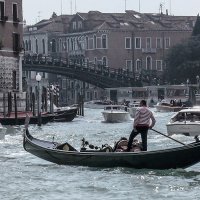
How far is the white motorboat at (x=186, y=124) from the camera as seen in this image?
23.3 metres

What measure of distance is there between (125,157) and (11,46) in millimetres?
26194

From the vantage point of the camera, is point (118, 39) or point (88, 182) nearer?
point (88, 182)

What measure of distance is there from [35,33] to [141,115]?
192 ft

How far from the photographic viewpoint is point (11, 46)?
40.9 metres

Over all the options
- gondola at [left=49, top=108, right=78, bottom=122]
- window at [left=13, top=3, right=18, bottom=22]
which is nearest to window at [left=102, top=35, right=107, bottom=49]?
window at [left=13, top=3, right=18, bottom=22]

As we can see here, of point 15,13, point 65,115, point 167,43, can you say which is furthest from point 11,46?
point 167,43

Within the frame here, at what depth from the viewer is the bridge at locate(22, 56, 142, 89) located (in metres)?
54.7

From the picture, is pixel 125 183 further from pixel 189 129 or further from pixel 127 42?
pixel 127 42

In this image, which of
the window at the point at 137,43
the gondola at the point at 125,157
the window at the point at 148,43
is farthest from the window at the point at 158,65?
the gondola at the point at 125,157

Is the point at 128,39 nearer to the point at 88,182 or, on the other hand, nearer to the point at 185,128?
the point at 185,128

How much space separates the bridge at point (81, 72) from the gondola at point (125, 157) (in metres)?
38.0

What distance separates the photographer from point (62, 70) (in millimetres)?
55312

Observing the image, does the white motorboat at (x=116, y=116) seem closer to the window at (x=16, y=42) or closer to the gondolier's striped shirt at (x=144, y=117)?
the window at (x=16, y=42)

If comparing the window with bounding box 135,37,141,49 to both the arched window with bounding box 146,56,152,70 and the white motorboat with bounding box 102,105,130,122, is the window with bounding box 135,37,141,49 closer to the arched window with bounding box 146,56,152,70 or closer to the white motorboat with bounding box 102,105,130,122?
the arched window with bounding box 146,56,152,70
